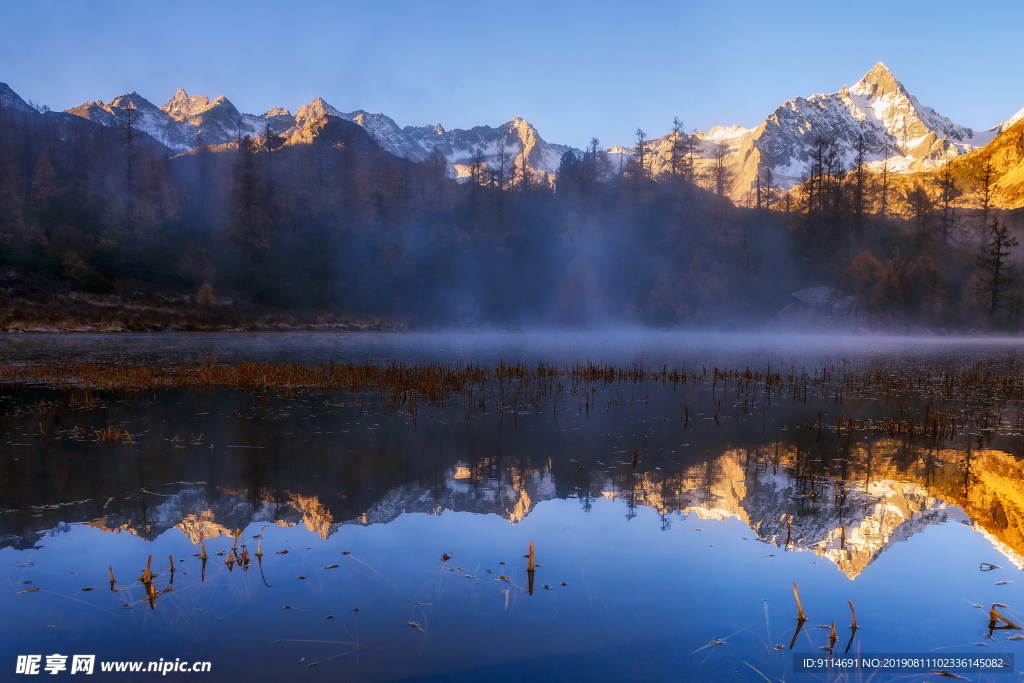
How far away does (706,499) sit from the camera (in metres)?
12.0

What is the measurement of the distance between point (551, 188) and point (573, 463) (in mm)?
139494

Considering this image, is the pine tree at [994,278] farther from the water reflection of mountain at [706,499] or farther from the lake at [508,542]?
the water reflection of mountain at [706,499]

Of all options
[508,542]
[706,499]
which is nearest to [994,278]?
[706,499]

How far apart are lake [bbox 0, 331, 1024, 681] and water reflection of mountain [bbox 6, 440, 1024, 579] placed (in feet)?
0.22

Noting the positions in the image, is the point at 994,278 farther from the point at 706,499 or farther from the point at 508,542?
the point at 508,542

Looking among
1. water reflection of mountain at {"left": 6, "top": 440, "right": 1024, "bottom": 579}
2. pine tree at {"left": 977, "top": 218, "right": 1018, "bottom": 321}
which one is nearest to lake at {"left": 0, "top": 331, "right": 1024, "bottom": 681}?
water reflection of mountain at {"left": 6, "top": 440, "right": 1024, "bottom": 579}

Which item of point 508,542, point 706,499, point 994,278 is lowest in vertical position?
point 508,542

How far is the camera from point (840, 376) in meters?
33.2

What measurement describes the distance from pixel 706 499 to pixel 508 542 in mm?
4305

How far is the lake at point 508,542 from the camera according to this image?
6824 mm

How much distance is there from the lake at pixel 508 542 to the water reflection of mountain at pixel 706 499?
2.7 inches

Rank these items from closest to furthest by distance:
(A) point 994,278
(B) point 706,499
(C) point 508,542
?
(C) point 508,542 → (B) point 706,499 → (A) point 994,278

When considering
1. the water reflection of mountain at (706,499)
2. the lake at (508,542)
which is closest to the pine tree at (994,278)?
the lake at (508,542)

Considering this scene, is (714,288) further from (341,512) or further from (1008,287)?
(341,512)
